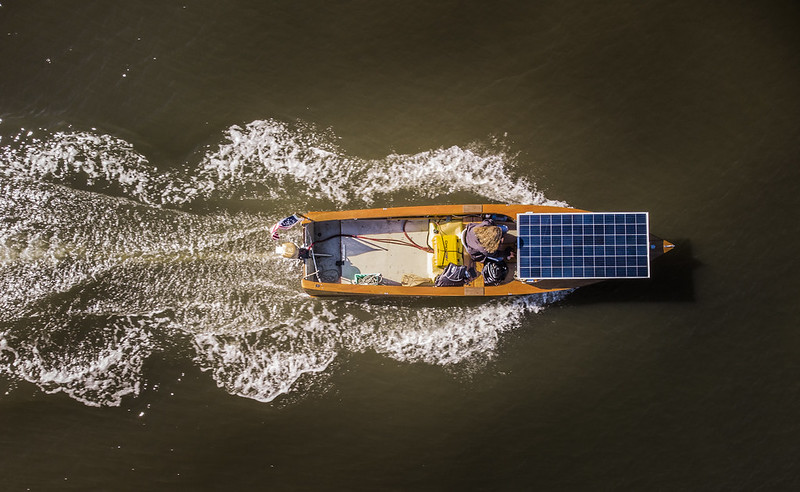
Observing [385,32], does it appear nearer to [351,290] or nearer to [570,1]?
[570,1]

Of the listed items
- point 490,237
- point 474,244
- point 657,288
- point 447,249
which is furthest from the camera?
point 657,288

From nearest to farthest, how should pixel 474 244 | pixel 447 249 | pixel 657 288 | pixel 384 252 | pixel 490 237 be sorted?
pixel 490 237, pixel 474 244, pixel 447 249, pixel 384 252, pixel 657 288

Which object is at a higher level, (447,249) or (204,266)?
(447,249)

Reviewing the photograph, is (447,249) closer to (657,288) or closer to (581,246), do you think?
(581,246)

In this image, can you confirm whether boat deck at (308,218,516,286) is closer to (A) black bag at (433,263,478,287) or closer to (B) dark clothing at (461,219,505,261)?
(A) black bag at (433,263,478,287)

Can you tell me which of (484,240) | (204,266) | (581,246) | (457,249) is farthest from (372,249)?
(581,246)

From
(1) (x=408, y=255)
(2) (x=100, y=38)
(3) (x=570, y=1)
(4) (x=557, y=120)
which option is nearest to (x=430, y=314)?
(1) (x=408, y=255)
